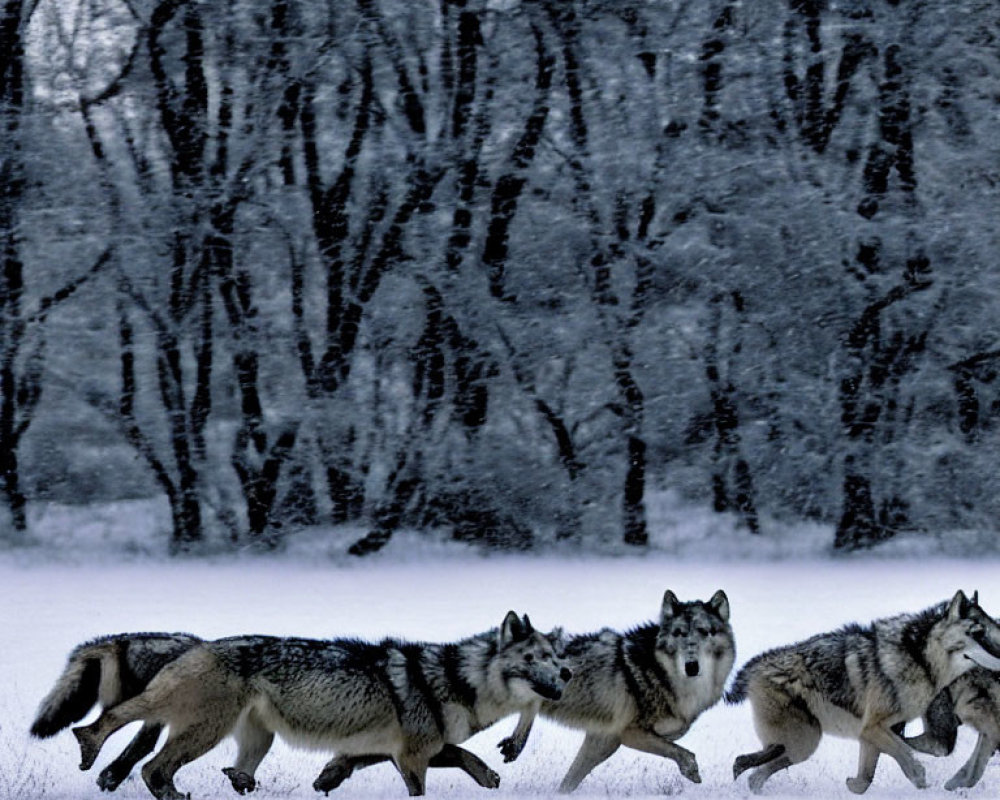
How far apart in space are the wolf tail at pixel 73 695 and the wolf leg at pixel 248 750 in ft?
2.36

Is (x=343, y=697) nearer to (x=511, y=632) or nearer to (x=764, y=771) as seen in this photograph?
(x=511, y=632)

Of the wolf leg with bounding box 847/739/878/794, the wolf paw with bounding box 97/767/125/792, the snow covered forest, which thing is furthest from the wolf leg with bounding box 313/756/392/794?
the snow covered forest

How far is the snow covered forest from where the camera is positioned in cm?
1872

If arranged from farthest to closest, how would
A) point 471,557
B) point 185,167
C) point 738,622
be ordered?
point 185,167
point 471,557
point 738,622

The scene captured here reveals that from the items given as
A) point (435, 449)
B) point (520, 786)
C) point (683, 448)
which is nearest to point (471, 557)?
point (435, 449)

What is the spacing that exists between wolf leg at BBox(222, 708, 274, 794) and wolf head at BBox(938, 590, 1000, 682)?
3.41m

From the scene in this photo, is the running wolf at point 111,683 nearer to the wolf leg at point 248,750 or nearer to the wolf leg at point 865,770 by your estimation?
the wolf leg at point 248,750


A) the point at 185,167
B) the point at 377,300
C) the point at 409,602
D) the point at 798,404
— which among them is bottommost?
the point at 409,602

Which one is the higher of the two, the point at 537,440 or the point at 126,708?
the point at 126,708

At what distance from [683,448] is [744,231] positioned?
92.1 inches

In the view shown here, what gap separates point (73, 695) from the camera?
28.4 ft

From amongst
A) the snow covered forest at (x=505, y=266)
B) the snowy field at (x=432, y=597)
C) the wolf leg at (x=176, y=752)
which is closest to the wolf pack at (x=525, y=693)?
the wolf leg at (x=176, y=752)

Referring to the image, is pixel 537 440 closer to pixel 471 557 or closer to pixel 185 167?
pixel 471 557

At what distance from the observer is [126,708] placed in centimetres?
847
